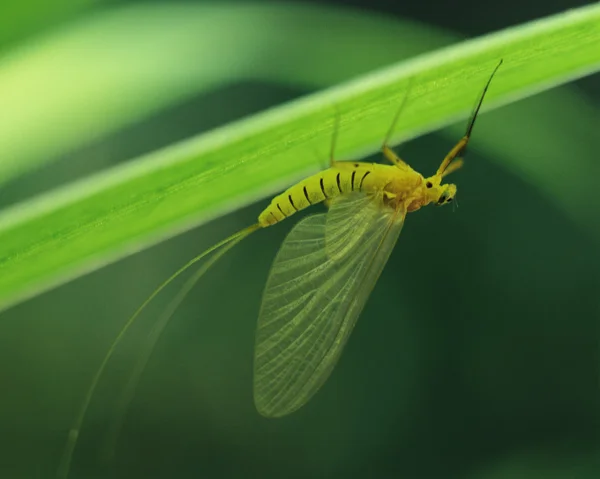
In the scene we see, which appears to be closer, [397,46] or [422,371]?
[397,46]

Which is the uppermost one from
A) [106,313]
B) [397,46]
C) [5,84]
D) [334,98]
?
[106,313]

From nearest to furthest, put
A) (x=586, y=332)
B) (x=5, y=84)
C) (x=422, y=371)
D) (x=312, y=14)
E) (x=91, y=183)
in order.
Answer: (x=91, y=183)
(x=5, y=84)
(x=312, y=14)
(x=586, y=332)
(x=422, y=371)

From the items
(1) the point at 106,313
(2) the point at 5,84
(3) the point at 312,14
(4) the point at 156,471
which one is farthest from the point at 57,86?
(4) the point at 156,471

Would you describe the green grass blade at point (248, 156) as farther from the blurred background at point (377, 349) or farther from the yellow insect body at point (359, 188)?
the blurred background at point (377, 349)

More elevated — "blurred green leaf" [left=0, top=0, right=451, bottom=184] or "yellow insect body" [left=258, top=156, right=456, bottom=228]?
"blurred green leaf" [left=0, top=0, right=451, bottom=184]

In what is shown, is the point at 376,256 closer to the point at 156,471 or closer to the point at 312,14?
the point at 312,14

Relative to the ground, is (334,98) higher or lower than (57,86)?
lower

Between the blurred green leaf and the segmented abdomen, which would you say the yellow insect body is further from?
the blurred green leaf

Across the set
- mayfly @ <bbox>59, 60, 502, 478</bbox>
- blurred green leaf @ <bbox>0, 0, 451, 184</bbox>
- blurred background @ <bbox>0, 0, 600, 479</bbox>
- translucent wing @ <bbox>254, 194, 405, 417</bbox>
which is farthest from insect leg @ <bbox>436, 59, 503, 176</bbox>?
blurred background @ <bbox>0, 0, 600, 479</bbox>
